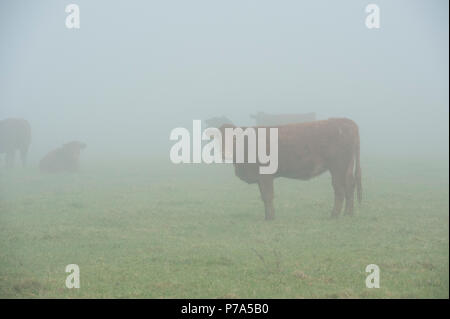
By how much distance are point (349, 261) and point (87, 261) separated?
3.77 m

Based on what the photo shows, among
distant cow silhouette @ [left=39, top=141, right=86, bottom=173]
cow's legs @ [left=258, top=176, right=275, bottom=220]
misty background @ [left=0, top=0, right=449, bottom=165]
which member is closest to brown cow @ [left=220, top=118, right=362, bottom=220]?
cow's legs @ [left=258, top=176, right=275, bottom=220]

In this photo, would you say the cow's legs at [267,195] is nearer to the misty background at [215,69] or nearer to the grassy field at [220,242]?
the grassy field at [220,242]

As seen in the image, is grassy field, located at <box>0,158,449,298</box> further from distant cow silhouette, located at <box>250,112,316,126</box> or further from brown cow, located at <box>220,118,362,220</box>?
distant cow silhouette, located at <box>250,112,316,126</box>

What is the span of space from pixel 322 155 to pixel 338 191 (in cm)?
79

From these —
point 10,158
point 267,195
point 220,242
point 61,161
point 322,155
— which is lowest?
point 220,242

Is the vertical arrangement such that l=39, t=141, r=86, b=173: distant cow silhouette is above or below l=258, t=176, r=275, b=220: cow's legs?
above

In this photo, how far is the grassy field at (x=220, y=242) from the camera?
718 centimetres

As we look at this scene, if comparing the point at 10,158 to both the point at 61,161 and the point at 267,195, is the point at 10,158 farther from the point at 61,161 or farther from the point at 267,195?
the point at 267,195

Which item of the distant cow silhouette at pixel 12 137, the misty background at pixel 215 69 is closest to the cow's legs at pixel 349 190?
the misty background at pixel 215 69

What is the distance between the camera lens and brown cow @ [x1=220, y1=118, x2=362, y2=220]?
38.8 feet

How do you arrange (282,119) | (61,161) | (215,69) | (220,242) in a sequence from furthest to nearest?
(215,69)
(282,119)
(61,161)
(220,242)

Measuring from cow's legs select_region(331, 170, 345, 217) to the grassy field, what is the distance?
12.8 inches

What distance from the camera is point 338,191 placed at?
11.8 m

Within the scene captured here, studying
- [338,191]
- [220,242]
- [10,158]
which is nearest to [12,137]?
[10,158]
